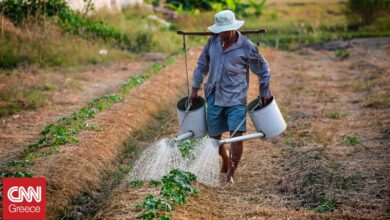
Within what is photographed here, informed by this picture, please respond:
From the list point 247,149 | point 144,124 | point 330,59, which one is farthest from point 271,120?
point 330,59

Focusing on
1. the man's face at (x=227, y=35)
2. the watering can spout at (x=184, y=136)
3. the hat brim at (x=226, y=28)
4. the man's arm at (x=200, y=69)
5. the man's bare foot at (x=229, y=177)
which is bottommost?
the man's bare foot at (x=229, y=177)

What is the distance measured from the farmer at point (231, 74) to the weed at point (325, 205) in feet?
3.61

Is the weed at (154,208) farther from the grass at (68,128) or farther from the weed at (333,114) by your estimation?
the weed at (333,114)

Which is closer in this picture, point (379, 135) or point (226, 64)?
point (226, 64)

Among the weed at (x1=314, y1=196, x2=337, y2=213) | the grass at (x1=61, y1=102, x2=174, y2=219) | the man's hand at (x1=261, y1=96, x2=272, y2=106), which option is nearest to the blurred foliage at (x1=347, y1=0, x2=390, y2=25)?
the grass at (x1=61, y1=102, x2=174, y2=219)

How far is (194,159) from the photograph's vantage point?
7254 mm

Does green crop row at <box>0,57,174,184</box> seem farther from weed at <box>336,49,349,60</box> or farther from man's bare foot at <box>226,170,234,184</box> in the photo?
weed at <box>336,49,349,60</box>

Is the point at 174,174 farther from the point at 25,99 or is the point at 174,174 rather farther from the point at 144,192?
the point at 25,99

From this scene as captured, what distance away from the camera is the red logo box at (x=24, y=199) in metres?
5.97

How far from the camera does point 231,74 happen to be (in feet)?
23.2

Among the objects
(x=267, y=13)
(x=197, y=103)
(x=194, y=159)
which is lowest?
(x=267, y=13)

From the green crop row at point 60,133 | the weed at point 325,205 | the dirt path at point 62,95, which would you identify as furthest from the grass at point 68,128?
the weed at point 325,205

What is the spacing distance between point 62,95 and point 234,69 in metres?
6.04

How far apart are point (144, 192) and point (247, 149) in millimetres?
2704
